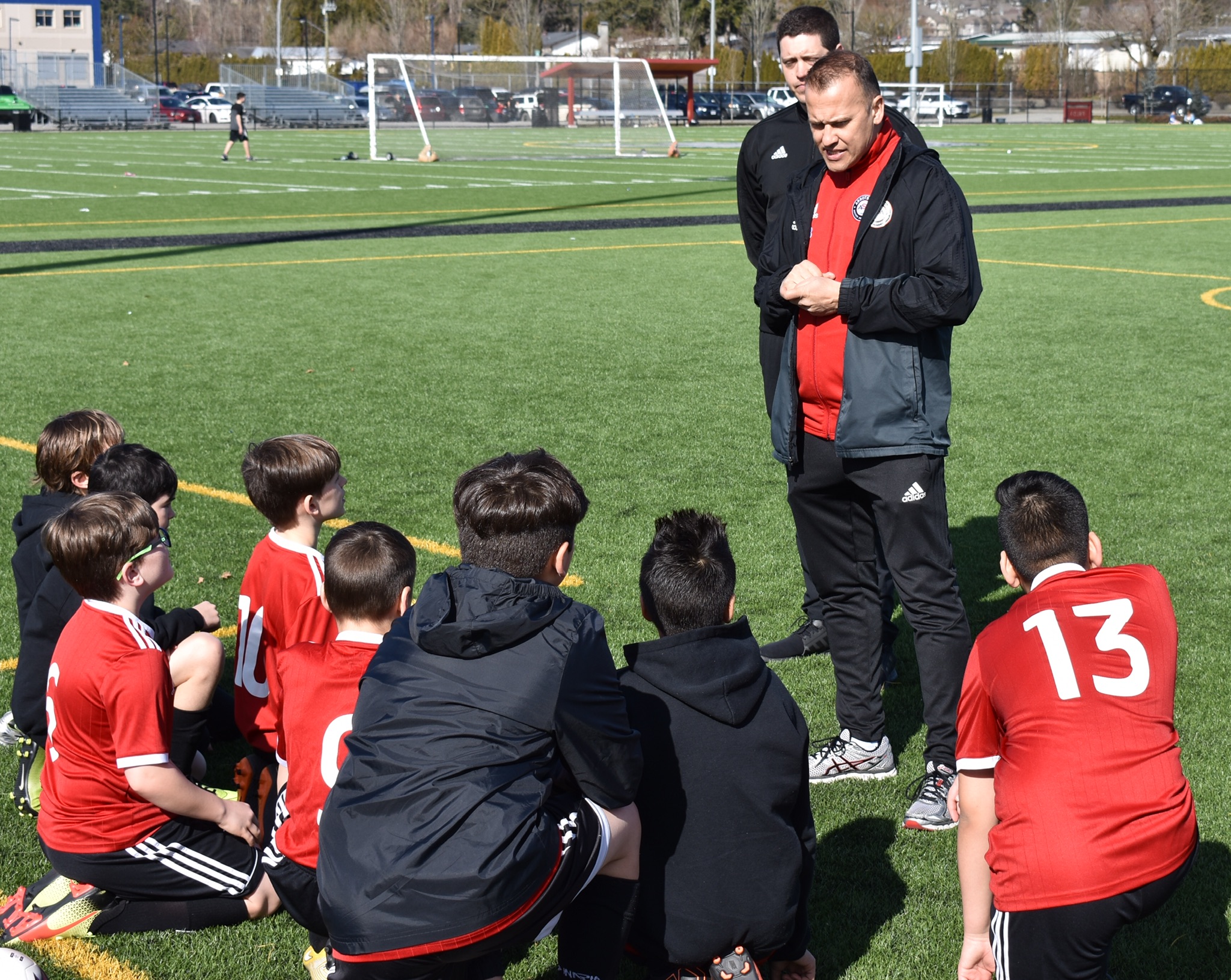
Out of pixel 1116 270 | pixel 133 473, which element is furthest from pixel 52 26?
pixel 133 473

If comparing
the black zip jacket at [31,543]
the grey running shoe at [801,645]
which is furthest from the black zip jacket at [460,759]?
the grey running shoe at [801,645]

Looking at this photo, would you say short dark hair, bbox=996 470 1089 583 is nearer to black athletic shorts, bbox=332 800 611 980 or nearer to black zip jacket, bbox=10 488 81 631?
black athletic shorts, bbox=332 800 611 980

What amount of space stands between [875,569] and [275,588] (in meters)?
1.80

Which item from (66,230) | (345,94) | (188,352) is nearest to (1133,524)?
(188,352)

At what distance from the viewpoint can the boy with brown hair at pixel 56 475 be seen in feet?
13.0

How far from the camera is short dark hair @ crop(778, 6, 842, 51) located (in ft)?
14.3

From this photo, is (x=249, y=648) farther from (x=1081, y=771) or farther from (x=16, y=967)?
(x=1081, y=771)

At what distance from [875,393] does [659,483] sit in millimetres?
3444

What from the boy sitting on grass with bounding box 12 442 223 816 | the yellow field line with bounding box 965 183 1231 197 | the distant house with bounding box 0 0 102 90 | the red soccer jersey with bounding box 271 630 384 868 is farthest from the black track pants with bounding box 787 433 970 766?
the distant house with bounding box 0 0 102 90

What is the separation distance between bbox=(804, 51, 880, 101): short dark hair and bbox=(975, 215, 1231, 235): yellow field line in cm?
1610

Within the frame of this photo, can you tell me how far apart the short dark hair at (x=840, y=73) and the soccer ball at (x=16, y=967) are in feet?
9.22

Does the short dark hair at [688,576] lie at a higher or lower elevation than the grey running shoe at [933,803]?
higher

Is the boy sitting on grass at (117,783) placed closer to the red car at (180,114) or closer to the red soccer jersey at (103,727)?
the red soccer jersey at (103,727)

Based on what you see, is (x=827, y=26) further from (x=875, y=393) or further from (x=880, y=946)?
(x=880, y=946)
